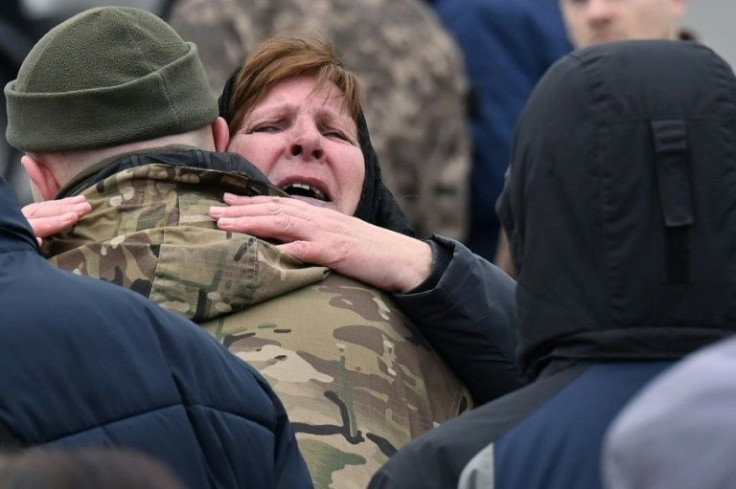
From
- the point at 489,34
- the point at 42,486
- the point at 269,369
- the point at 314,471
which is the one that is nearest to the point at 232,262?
the point at 269,369

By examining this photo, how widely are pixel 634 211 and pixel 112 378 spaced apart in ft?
2.45

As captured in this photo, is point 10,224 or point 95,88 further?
point 95,88

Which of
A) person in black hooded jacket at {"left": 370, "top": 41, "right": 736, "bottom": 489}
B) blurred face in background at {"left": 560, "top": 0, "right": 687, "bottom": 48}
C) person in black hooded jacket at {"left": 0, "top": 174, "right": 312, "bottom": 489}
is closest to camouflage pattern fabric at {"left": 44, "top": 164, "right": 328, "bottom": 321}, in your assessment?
person in black hooded jacket at {"left": 0, "top": 174, "right": 312, "bottom": 489}

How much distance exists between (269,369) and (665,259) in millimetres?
990

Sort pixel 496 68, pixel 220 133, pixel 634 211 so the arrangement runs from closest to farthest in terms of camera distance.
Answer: pixel 634 211 < pixel 220 133 < pixel 496 68

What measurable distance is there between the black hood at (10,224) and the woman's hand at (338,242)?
0.91 m

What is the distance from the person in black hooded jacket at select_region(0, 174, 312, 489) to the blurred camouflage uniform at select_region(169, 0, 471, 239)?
2.94 metres

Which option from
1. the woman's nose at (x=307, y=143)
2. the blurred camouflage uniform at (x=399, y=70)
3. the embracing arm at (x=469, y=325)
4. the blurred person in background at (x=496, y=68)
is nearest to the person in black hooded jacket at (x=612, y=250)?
the embracing arm at (x=469, y=325)

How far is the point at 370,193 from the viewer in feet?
14.1

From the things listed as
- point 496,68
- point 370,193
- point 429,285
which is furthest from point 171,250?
point 496,68

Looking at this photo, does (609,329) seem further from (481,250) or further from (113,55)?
(481,250)

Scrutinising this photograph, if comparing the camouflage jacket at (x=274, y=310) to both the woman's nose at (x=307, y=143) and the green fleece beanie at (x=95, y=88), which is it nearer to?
the green fleece beanie at (x=95, y=88)

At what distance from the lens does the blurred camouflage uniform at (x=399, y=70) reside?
5809 millimetres

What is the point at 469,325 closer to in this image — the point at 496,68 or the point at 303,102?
the point at 303,102
